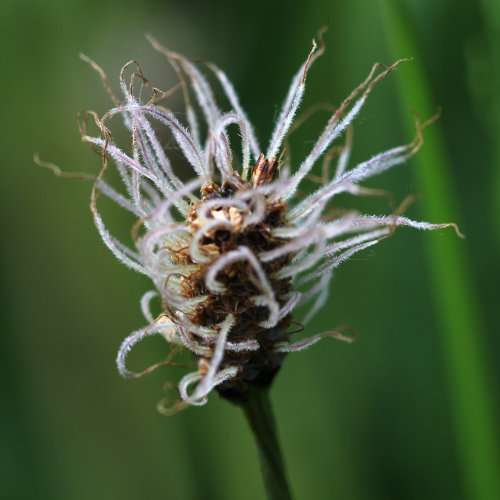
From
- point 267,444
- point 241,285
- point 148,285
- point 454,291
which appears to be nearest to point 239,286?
point 241,285

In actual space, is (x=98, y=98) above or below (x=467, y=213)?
above

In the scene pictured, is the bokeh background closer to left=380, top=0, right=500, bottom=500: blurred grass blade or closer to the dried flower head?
left=380, top=0, right=500, bottom=500: blurred grass blade

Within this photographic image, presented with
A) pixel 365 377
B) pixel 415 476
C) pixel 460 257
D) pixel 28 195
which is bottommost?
pixel 415 476

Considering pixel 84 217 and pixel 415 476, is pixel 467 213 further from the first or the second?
pixel 84 217

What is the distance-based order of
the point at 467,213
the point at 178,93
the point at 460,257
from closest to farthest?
the point at 460,257
the point at 467,213
the point at 178,93

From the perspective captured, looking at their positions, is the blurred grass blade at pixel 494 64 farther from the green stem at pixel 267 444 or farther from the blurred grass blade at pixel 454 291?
the green stem at pixel 267 444

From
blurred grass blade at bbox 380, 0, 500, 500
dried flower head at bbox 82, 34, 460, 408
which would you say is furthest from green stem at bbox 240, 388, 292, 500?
blurred grass blade at bbox 380, 0, 500, 500

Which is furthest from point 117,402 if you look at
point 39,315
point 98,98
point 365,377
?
point 98,98

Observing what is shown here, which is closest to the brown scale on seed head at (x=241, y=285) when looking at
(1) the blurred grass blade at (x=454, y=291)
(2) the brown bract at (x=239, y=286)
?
(2) the brown bract at (x=239, y=286)
